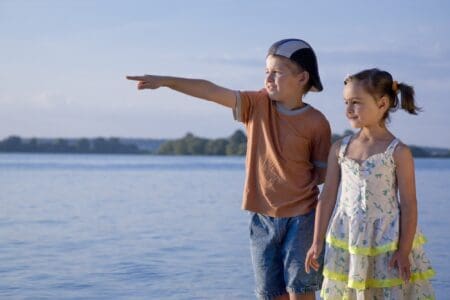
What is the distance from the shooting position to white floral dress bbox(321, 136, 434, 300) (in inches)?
134

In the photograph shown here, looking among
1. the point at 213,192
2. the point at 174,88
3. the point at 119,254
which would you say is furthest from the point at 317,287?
the point at 213,192

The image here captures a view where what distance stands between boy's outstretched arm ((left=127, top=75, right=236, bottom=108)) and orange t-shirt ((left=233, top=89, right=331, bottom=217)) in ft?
0.22

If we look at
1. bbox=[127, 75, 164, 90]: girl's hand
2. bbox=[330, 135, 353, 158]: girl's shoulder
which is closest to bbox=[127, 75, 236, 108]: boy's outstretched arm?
bbox=[127, 75, 164, 90]: girl's hand

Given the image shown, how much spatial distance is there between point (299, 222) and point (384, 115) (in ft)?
1.98

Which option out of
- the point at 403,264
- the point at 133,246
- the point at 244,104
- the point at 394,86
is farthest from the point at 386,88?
the point at 133,246

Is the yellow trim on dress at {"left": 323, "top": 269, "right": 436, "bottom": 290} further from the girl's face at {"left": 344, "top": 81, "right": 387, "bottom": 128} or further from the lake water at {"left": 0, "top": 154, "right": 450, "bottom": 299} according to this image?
the lake water at {"left": 0, "top": 154, "right": 450, "bottom": 299}

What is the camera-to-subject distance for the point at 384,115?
140 inches

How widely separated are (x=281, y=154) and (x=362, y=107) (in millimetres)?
417

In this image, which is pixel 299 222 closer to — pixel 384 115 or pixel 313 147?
pixel 313 147

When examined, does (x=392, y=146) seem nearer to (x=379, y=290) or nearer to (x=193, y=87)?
(x=379, y=290)

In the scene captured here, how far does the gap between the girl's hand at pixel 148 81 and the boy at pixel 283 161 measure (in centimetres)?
13

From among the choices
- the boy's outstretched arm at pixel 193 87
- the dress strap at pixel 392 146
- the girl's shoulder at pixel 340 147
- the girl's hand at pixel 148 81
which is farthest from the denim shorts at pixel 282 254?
the girl's hand at pixel 148 81

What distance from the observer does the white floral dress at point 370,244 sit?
3.41 m

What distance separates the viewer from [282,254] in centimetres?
Answer: 364
